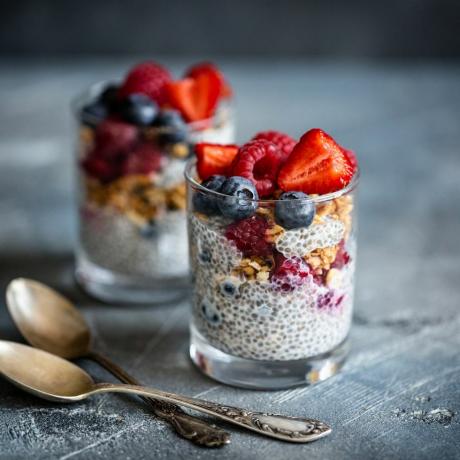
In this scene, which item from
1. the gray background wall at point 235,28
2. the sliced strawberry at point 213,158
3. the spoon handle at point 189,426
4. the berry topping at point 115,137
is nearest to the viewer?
the spoon handle at point 189,426

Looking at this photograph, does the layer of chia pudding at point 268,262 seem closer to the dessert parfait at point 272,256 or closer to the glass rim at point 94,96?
the dessert parfait at point 272,256

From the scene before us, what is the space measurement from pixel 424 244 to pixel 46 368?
772 mm

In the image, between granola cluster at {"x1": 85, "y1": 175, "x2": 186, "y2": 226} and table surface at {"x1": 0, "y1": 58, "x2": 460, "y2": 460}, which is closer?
table surface at {"x1": 0, "y1": 58, "x2": 460, "y2": 460}

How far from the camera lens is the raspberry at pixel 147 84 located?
4.41 feet

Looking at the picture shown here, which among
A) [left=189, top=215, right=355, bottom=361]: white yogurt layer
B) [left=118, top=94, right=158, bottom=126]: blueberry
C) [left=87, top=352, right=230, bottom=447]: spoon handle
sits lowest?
[left=87, top=352, right=230, bottom=447]: spoon handle

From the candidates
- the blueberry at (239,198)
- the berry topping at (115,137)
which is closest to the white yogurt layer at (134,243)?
the berry topping at (115,137)

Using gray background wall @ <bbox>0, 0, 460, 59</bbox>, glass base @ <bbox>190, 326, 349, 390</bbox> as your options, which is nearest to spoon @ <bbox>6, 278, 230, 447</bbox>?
glass base @ <bbox>190, 326, 349, 390</bbox>

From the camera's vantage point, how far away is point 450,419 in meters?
1.04

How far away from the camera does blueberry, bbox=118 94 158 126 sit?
1.29 meters

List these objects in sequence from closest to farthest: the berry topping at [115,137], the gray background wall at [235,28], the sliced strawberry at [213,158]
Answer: the sliced strawberry at [213,158] < the berry topping at [115,137] < the gray background wall at [235,28]

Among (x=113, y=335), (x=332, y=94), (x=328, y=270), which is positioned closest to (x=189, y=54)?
(x=332, y=94)

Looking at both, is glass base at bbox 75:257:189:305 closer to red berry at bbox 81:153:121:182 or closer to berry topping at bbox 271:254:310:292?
red berry at bbox 81:153:121:182

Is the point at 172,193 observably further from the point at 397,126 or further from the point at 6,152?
the point at 397,126

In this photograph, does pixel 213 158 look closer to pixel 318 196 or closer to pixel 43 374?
pixel 318 196
